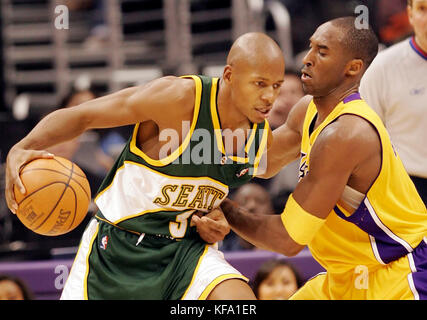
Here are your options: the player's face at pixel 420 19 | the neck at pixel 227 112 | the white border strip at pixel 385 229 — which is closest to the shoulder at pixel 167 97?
the neck at pixel 227 112

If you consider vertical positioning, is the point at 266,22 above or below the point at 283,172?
above

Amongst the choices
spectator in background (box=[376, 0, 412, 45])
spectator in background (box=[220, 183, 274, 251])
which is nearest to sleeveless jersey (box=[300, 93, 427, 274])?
spectator in background (box=[220, 183, 274, 251])

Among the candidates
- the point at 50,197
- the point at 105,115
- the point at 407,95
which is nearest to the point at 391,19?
the point at 407,95

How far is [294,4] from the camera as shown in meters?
7.82

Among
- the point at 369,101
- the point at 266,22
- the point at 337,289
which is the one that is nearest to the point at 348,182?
the point at 337,289

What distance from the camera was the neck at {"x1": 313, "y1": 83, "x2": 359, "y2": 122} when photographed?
131 inches

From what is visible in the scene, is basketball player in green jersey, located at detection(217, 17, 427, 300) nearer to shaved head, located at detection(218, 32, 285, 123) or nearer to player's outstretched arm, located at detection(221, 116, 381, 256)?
player's outstretched arm, located at detection(221, 116, 381, 256)

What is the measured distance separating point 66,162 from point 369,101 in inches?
75.9

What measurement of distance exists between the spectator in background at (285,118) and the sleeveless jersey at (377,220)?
95.1 inches

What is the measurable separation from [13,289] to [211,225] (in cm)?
192

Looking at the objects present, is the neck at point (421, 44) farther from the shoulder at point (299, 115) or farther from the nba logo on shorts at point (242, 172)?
the nba logo on shorts at point (242, 172)

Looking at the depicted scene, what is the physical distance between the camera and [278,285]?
4.66 metres
